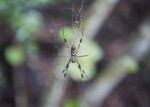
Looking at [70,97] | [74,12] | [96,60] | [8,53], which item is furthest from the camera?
[70,97]

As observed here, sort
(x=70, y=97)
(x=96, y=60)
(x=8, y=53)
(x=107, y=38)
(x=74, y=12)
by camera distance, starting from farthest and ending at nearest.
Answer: (x=107, y=38) < (x=70, y=97) < (x=8, y=53) < (x=96, y=60) < (x=74, y=12)

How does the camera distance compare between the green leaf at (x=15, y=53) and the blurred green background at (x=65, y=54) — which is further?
the green leaf at (x=15, y=53)

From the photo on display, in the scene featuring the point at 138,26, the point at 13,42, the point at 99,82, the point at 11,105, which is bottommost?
the point at 11,105

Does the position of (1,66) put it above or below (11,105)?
above

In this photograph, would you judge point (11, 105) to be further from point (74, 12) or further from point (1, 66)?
point (74, 12)

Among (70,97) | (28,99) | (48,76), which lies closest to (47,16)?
(48,76)

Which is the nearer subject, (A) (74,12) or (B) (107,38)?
(A) (74,12)

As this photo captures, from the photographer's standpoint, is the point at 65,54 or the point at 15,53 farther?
the point at 15,53

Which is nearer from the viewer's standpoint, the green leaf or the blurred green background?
the blurred green background

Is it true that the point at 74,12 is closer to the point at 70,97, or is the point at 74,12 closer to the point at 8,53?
the point at 8,53

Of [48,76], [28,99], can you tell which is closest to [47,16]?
[48,76]
